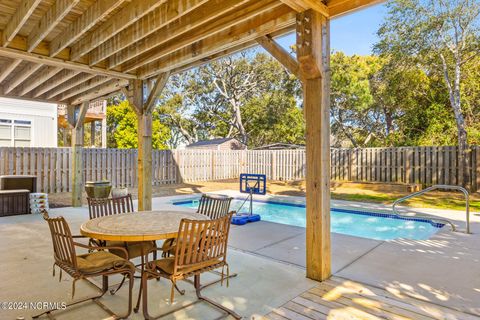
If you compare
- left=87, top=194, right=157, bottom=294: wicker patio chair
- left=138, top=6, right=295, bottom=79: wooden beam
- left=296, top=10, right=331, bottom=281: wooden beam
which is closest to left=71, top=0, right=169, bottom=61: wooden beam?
left=138, top=6, right=295, bottom=79: wooden beam

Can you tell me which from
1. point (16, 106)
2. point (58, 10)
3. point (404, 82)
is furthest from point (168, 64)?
point (404, 82)

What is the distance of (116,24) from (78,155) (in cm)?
521

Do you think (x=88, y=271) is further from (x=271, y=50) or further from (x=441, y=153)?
(x=441, y=153)

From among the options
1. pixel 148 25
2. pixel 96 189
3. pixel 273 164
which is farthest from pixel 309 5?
pixel 273 164

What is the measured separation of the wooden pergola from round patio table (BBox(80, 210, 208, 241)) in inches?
50.5

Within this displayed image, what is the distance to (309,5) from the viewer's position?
2.79 metres

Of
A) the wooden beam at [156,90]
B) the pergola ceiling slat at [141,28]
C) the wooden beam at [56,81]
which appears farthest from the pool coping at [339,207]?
the pergola ceiling slat at [141,28]

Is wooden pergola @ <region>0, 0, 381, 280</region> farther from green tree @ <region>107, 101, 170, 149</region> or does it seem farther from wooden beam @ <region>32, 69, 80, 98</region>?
green tree @ <region>107, 101, 170, 149</region>

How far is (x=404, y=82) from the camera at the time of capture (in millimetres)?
12734

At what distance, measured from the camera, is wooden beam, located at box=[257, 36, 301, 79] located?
125 inches

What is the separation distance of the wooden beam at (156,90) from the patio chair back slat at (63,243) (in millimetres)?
3335

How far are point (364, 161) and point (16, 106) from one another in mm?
13277

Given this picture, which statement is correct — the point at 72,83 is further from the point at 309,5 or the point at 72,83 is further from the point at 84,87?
the point at 309,5

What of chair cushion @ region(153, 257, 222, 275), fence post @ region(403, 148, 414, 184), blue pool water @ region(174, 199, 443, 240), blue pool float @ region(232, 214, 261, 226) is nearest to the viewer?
chair cushion @ region(153, 257, 222, 275)
